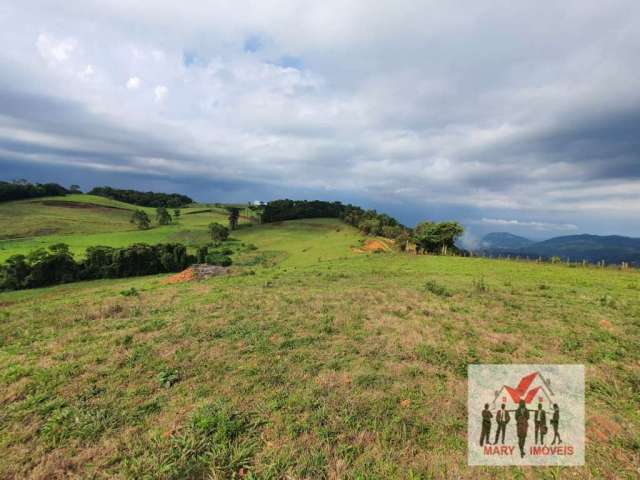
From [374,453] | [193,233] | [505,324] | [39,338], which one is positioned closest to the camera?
[374,453]

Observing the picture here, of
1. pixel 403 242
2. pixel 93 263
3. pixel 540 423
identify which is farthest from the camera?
pixel 403 242

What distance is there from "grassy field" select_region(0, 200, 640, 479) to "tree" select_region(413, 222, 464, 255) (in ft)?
141

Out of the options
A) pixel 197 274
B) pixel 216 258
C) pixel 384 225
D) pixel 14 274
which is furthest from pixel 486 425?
pixel 384 225

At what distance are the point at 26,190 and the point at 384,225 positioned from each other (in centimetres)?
16311

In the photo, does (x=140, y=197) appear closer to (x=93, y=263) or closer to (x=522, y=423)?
(x=93, y=263)

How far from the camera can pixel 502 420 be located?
6.41 meters

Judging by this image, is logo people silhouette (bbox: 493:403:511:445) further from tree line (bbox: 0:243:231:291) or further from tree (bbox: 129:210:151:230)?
tree (bbox: 129:210:151:230)

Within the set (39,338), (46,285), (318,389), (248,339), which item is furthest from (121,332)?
(46,285)

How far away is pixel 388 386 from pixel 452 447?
2168mm

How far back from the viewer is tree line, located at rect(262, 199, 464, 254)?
58.9 meters

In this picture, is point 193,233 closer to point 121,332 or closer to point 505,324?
point 121,332

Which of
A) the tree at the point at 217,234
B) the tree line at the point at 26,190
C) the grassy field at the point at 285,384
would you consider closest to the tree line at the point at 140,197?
the tree line at the point at 26,190

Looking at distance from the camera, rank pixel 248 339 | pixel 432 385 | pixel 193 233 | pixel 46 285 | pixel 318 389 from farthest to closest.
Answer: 1. pixel 193 233
2. pixel 46 285
3. pixel 248 339
4. pixel 432 385
5. pixel 318 389

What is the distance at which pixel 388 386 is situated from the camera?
25.2 feet
